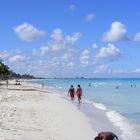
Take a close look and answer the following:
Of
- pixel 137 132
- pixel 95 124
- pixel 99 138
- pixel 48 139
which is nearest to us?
pixel 99 138

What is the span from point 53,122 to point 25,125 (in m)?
2.30

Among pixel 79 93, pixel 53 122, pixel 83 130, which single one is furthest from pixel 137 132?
pixel 79 93

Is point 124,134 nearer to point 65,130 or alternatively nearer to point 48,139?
point 65,130

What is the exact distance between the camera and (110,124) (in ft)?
61.5

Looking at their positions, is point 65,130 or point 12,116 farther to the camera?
point 12,116

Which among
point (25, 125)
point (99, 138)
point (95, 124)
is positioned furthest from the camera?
point (95, 124)

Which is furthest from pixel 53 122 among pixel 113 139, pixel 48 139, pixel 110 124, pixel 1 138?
pixel 113 139

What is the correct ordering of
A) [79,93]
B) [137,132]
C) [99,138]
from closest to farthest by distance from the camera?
1. [99,138]
2. [137,132]
3. [79,93]

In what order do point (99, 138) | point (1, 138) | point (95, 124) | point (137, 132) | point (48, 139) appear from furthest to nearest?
point (95, 124) < point (137, 132) < point (48, 139) < point (1, 138) < point (99, 138)

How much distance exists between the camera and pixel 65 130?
15094 mm

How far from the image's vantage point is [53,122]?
17141mm

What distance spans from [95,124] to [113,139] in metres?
9.37

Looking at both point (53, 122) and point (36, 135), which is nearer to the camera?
point (36, 135)

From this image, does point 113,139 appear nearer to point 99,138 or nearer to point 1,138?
point 99,138
